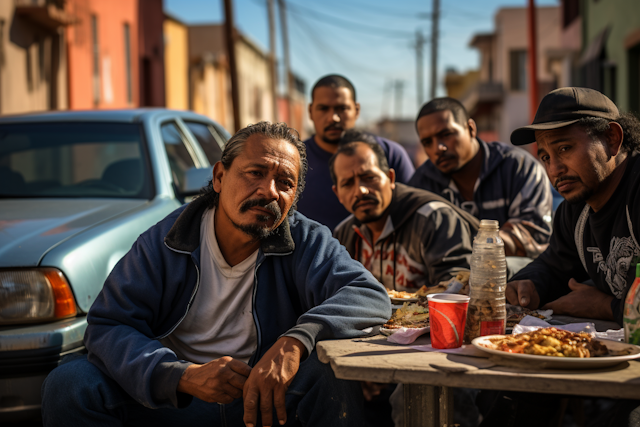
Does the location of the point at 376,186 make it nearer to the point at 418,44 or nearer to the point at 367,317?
the point at 367,317

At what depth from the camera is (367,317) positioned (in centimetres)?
255

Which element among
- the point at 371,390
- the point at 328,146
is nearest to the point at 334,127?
the point at 328,146

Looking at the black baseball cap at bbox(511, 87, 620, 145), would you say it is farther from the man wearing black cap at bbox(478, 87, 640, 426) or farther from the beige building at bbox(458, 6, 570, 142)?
the beige building at bbox(458, 6, 570, 142)

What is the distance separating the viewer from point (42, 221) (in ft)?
11.4

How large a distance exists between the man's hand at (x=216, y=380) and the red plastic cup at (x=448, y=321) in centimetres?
68

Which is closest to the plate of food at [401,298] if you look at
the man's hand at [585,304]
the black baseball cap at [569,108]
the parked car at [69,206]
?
the man's hand at [585,304]

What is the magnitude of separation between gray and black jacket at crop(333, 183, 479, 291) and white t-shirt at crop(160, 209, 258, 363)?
3.96ft

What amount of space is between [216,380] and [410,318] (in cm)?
81

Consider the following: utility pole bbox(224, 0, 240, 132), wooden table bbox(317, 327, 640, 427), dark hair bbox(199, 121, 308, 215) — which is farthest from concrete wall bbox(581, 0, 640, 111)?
wooden table bbox(317, 327, 640, 427)

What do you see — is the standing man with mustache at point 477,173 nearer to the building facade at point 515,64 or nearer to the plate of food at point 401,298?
the plate of food at point 401,298

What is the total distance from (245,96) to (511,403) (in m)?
36.2

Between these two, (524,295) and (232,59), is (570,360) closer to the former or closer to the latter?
(524,295)

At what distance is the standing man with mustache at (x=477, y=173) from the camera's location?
178 inches

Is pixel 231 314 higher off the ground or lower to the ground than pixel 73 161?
lower
